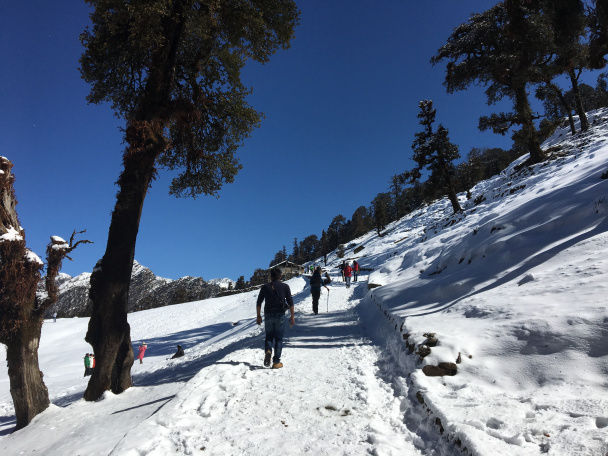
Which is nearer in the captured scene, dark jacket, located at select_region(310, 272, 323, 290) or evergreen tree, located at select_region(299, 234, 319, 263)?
dark jacket, located at select_region(310, 272, 323, 290)

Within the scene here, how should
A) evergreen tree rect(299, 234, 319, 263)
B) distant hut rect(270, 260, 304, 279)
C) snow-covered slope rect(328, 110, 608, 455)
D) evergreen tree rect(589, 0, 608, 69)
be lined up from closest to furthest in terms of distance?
1. snow-covered slope rect(328, 110, 608, 455)
2. evergreen tree rect(589, 0, 608, 69)
3. distant hut rect(270, 260, 304, 279)
4. evergreen tree rect(299, 234, 319, 263)

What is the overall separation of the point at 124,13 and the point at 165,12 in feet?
3.82

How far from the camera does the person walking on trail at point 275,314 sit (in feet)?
18.3

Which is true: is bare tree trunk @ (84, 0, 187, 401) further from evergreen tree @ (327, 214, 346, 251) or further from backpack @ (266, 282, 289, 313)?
evergreen tree @ (327, 214, 346, 251)

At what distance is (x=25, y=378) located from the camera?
5543mm

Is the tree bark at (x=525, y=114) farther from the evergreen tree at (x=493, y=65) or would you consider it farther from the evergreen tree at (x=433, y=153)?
the evergreen tree at (x=433, y=153)

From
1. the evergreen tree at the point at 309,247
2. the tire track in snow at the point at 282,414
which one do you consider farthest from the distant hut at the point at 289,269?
the tire track in snow at the point at 282,414

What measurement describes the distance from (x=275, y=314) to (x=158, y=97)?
5.39 meters

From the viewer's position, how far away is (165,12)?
5508 mm

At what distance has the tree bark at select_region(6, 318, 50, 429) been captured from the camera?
544cm

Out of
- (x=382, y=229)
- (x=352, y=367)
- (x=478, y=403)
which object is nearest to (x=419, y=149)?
(x=352, y=367)

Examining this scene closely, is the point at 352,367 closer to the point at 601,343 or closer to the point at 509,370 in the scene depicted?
the point at 509,370

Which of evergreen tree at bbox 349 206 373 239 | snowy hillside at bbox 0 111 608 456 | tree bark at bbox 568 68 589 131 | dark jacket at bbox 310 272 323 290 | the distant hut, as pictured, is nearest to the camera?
snowy hillside at bbox 0 111 608 456

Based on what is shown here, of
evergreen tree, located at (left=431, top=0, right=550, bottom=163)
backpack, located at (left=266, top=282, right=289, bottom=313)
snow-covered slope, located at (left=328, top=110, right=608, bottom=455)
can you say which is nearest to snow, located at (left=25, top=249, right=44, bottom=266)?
backpack, located at (left=266, top=282, right=289, bottom=313)
